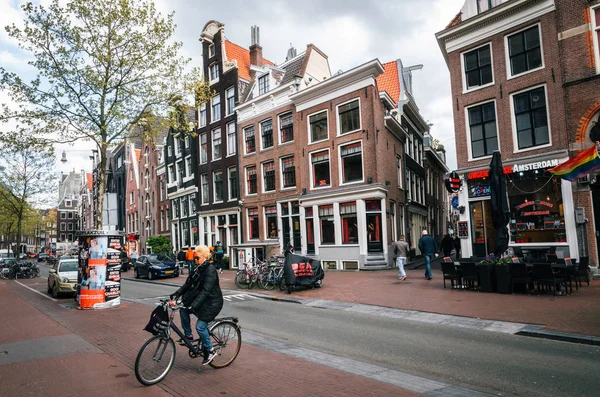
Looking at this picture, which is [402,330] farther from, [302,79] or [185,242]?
[185,242]

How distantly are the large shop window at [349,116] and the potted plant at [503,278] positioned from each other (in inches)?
503

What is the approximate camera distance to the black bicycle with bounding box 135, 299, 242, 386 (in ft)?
17.6

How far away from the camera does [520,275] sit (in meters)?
12.0

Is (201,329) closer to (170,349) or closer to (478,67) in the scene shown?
(170,349)

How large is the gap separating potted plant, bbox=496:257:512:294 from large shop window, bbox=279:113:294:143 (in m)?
16.9

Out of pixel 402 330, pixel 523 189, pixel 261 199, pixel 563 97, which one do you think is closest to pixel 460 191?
pixel 523 189

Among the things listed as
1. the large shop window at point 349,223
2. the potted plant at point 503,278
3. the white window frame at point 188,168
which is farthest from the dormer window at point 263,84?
the potted plant at point 503,278

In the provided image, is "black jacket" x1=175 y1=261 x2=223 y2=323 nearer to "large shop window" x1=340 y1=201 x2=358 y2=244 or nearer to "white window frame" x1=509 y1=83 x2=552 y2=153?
"white window frame" x1=509 y1=83 x2=552 y2=153

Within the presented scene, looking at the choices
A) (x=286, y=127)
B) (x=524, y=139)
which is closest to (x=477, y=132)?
(x=524, y=139)

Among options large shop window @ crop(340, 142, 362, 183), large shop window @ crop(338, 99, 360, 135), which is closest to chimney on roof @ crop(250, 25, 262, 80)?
large shop window @ crop(338, 99, 360, 135)

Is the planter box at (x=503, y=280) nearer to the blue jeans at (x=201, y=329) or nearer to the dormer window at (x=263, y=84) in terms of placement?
the blue jeans at (x=201, y=329)

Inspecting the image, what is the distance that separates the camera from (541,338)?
791 centimetres

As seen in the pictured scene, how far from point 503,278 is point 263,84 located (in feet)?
70.8

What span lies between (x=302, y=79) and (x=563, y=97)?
15095mm
